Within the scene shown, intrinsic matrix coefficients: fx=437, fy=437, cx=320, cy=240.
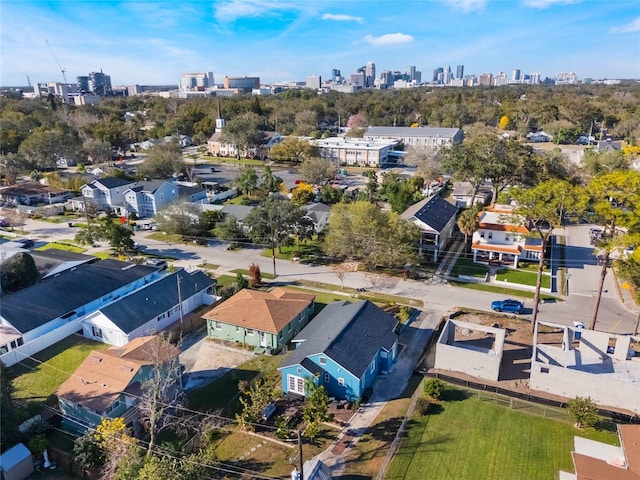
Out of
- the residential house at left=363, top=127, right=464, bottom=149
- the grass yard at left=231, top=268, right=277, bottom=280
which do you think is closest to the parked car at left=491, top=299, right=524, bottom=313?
the grass yard at left=231, top=268, right=277, bottom=280

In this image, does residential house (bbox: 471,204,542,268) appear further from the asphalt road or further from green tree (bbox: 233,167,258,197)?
green tree (bbox: 233,167,258,197)

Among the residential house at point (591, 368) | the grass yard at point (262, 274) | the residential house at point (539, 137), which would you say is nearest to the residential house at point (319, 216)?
the grass yard at point (262, 274)

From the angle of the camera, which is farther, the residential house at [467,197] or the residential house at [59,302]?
the residential house at [467,197]

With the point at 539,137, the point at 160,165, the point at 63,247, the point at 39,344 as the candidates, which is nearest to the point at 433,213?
the point at 39,344

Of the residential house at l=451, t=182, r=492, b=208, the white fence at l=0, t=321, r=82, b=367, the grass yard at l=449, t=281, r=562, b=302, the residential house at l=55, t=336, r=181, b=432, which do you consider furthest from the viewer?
the residential house at l=451, t=182, r=492, b=208

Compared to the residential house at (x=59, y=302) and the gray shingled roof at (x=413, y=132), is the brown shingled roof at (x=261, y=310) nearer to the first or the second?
the residential house at (x=59, y=302)

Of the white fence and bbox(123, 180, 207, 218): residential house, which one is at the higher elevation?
bbox(123, 180, 207, 218): residential house

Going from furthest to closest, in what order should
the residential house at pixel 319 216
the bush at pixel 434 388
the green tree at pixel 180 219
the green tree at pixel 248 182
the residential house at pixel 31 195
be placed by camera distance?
the green tree at pixel 248 182
the residential house at pixel 31 195
the residential house at pixel 319 216
the green tree at pixel 180 219
the bush at pixel 434 388
